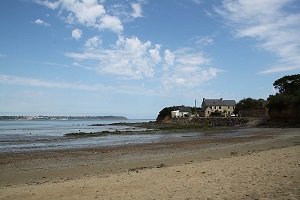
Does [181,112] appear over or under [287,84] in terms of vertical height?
under

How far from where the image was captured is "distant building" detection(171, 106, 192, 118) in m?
126

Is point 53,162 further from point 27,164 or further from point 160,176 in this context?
point 160,176

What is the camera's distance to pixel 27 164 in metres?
19.1

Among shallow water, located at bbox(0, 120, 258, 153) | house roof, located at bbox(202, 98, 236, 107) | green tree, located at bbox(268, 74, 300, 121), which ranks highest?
house roof, located at bbox(202, 98, 236, 107)

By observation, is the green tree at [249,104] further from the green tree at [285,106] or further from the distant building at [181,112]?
the green tree at [285,106]

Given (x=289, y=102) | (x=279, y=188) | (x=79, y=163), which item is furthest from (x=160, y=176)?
(x=289, y=102)

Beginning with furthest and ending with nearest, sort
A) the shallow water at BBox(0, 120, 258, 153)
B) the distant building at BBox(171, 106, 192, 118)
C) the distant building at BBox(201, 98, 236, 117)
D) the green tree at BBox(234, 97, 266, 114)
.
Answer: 1. the distant building at BBox(171, 106, 192, 118)
2. the distant building at BBox(201, 98, 236, 117)
3. the green tree at BBox(234, 97, 266, 114)
4. the shallow water at BBox(0, 120, 258, 153)

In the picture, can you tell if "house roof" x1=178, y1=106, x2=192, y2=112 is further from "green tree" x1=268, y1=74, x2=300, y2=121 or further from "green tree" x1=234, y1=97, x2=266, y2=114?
"green tree" x1=268, y1=74, x2=300, y2=121

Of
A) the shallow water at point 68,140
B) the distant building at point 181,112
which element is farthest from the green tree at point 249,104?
the shallow water at point 68,140

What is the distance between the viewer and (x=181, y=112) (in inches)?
5103

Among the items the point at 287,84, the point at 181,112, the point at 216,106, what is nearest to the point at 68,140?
the point at 287,84

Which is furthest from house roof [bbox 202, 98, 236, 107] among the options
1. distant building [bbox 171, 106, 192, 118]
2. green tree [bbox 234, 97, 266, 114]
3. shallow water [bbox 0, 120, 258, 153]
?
shallow water [bbox 0, 120, 258, 153]

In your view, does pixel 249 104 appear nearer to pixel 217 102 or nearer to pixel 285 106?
pixel 217 102

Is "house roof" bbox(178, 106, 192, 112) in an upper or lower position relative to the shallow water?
upper
